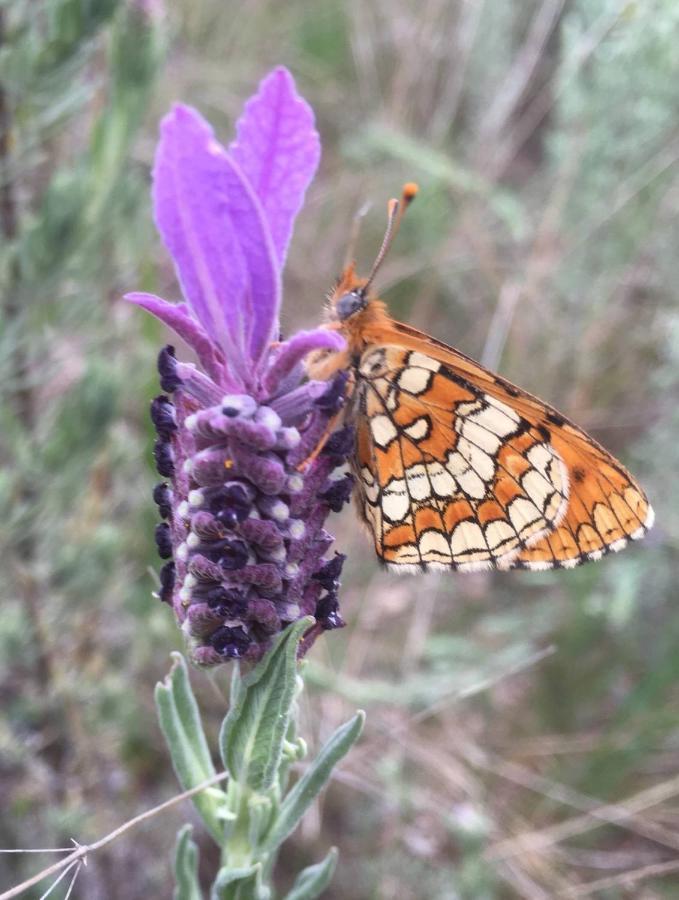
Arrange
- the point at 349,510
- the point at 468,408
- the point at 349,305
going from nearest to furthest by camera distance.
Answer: the point at 349,305 < the point at 468,408 < the point at 349,510

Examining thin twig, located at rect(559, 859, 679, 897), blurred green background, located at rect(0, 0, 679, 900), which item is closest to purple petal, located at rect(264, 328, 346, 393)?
blurred green background, located at rect(0, 0, 679, 900)

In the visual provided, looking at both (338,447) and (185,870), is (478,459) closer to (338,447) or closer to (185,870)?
(338,447)

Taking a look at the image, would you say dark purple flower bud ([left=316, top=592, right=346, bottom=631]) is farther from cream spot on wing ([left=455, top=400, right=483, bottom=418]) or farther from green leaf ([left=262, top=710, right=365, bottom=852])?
cream spot on wing ([left=455, top=400, right=483, bottom=418])

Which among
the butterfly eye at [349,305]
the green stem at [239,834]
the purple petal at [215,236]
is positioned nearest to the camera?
the purple petal at [215,236]

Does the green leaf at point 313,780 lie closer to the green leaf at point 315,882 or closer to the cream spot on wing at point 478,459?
the green leaf at point 315,882

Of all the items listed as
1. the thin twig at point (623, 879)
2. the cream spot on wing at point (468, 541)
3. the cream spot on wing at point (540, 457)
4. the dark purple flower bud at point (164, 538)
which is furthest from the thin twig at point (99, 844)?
the thin twig at point (623, 879)

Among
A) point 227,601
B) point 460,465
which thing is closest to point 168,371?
point 227,601
